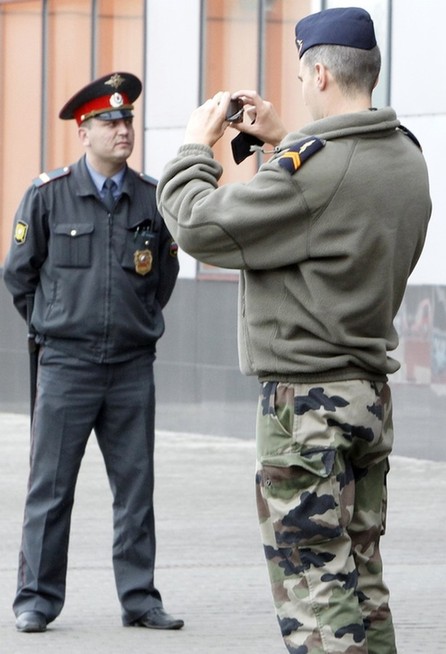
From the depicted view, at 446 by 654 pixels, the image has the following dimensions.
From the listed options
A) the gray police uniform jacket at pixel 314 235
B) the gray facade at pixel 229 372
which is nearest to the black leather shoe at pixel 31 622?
the gray police uniform jacket at pixel 314 235

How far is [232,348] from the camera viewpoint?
1384 centimetres

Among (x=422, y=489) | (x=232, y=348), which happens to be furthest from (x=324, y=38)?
(x=232, y=348)

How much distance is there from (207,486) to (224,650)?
5.03 meters

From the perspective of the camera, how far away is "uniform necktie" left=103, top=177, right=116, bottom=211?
21.3 ft

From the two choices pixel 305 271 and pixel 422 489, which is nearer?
pixel 305 271

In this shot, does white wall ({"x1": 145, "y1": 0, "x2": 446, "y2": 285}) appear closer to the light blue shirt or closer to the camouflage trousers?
the light blue shirt

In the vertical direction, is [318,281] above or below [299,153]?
below

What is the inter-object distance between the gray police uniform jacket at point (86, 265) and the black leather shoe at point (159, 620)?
3.23 ft

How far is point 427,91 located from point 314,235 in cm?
833

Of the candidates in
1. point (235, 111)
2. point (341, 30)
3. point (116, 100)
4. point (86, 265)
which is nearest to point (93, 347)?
point (86, 265)

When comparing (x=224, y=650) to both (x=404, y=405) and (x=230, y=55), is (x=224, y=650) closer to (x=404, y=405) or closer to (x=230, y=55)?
(x=404, y=405)

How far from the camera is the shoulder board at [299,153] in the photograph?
13.3 feet

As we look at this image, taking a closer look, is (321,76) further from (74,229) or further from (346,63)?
(74,229)

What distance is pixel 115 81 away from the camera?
6680mm
